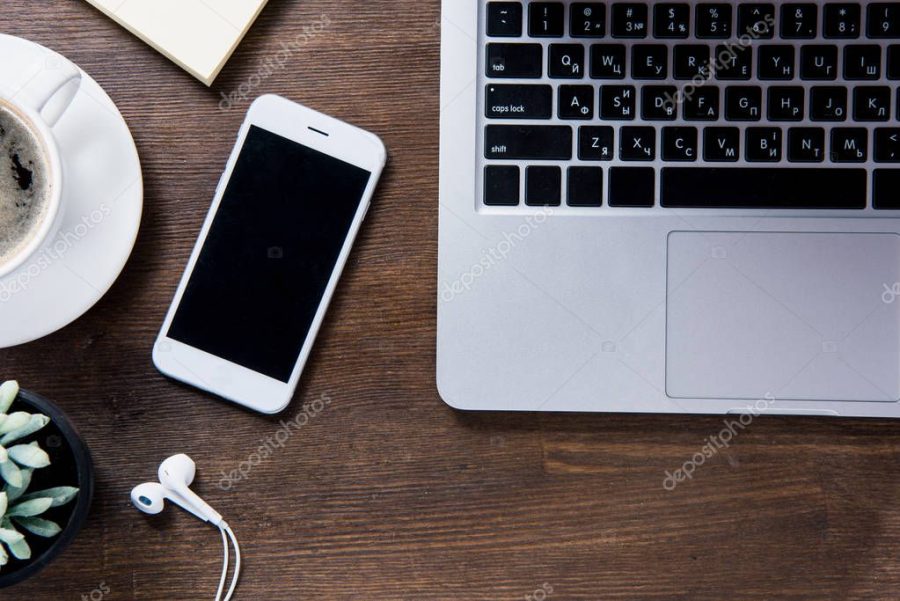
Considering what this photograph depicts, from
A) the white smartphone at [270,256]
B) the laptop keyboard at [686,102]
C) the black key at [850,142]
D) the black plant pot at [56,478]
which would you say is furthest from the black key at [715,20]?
the black plant pot at [56,478]

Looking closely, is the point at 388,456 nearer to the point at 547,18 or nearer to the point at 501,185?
the point at 501,185

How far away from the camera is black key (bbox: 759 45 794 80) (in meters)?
0.53

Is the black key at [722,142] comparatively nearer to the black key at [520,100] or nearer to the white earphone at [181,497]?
the black key at [520,100]

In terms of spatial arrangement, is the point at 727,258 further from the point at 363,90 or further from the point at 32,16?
the point at 32,16

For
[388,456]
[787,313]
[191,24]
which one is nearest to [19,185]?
[191,24]

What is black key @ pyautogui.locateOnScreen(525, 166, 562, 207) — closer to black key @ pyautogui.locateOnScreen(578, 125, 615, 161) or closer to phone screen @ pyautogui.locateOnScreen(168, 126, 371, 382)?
black key @ pyautogui.locateOnScreen(578, 125, 615, 161)

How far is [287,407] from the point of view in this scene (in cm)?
59

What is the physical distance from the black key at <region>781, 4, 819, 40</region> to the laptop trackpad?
→ 0.14 metres

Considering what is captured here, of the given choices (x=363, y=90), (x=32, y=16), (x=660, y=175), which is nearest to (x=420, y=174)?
(x=363, y=90)

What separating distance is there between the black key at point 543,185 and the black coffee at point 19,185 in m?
0.33

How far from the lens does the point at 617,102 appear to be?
538mm

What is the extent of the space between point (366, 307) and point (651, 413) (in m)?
0.23

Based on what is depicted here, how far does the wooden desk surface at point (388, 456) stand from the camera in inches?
23.0

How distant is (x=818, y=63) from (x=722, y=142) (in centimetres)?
9
